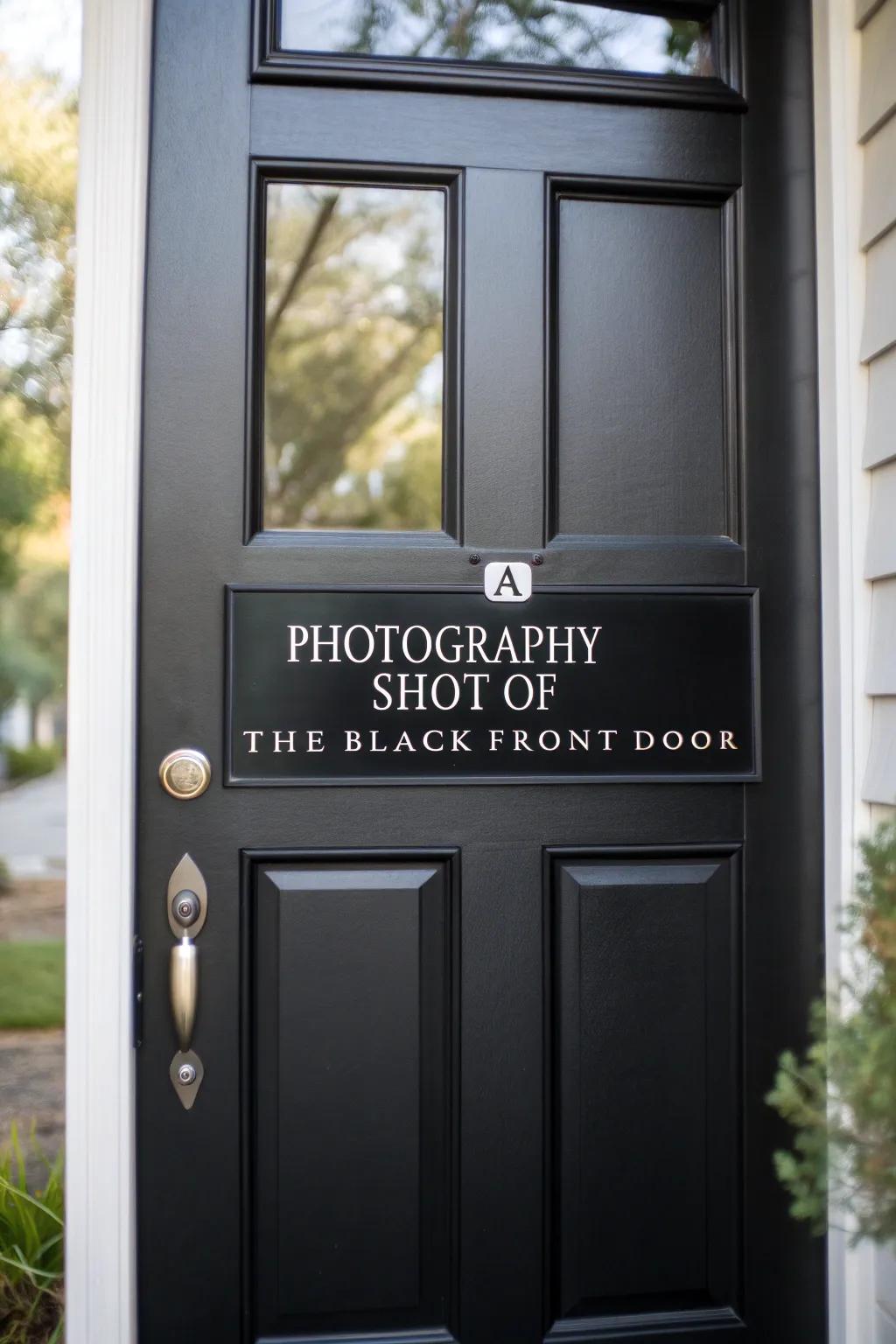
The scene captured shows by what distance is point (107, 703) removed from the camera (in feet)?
4.77

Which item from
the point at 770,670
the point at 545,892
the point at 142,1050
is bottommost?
the point at 142,1050

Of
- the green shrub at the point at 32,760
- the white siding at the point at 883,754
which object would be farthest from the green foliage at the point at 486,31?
the green shrub at the point at 32,760

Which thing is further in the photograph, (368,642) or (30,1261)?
(30,1261)

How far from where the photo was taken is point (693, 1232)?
5.08 feet

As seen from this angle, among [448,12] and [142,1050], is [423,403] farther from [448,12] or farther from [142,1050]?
[142,1050]

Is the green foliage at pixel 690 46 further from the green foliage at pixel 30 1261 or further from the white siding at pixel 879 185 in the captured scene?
the green foliage at pixel 30 1261

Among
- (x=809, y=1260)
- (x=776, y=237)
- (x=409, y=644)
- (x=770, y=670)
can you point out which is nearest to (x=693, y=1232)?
(x=809, y=1260)

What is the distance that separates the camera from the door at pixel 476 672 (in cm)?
150

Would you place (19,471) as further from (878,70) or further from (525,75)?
(878,70)

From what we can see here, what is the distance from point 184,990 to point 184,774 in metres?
0.33

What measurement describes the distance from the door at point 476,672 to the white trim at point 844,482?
0.05 m

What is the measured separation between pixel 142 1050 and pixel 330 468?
0.97 meters

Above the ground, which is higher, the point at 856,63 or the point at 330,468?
the point at 856,63

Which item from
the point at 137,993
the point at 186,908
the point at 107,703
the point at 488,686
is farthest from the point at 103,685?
the point at 488,686
